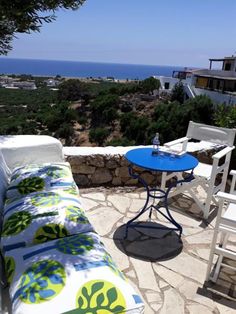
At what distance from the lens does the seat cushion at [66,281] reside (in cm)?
140

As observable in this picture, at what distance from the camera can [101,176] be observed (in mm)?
4176

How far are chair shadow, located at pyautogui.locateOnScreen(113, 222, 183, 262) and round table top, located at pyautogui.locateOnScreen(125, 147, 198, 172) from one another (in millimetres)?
693

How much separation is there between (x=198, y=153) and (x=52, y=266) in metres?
3.26

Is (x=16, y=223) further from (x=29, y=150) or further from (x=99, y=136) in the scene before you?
(x=99, y=136)

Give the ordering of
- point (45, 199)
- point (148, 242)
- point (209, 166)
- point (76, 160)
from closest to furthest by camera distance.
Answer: point (45, 199), point (148, 242), point (209, 166), point (76, 160)

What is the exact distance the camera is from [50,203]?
2.26 metres

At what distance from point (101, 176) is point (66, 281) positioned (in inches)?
106

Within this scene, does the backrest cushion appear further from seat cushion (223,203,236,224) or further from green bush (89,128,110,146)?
green bush (89,128,110,146)

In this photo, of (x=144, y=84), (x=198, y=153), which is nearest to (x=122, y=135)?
(x=144, y=84)

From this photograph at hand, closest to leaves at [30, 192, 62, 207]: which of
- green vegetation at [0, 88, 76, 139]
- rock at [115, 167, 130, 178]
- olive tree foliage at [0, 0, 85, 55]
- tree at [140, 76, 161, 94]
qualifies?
olive tree foliage at [0, 0, 85, 55]

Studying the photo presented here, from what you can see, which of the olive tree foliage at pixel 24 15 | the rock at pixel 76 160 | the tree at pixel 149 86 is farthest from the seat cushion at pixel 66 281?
the tree at pixel 149 86

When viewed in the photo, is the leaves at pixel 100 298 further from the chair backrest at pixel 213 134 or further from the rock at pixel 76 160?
the chair backrest at pixel 213 134

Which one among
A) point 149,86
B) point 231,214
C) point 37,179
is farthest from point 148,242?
point 149,86

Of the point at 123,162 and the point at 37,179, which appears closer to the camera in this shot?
the point at 37,179
